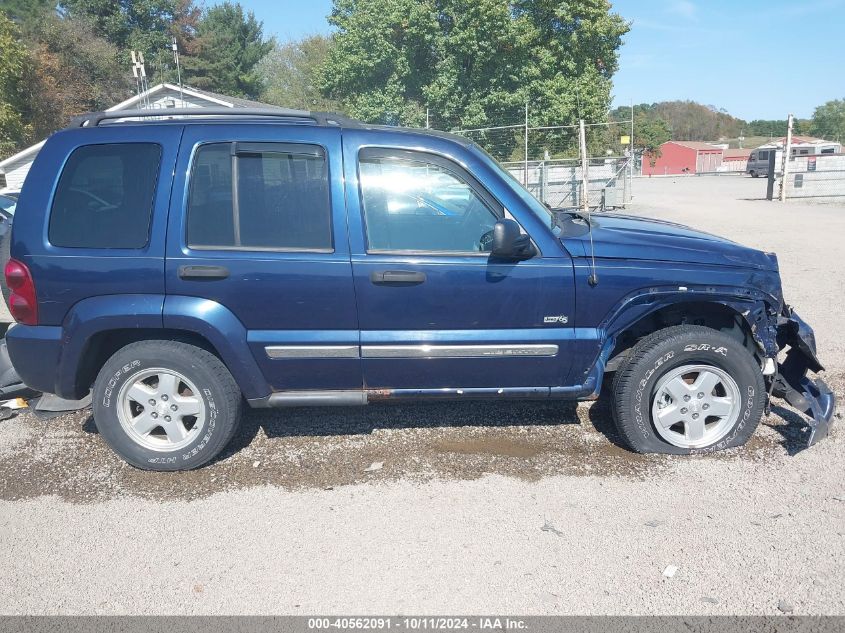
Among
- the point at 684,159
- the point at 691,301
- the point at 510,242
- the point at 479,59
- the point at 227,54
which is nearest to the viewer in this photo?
the point at 510,242

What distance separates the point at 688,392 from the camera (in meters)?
3.94

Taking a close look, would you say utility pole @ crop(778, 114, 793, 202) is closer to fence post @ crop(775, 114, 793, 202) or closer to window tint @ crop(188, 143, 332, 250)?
fence post @ crop(775, 114, 793, 202)

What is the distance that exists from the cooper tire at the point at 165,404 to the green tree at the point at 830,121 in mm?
104653

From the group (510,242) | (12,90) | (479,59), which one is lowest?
(510,242)

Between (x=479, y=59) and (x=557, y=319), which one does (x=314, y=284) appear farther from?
(x=479, y=59)

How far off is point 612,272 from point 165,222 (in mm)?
2568

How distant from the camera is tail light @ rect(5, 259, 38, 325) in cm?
373

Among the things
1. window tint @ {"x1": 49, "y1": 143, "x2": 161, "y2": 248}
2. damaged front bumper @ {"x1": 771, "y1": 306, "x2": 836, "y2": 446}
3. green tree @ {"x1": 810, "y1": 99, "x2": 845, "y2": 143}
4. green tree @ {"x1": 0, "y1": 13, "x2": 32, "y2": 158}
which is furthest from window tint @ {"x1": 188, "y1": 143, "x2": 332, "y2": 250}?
green tree @ {"x1": 810, "y1": 99, "x2": 845, "y2": 143}

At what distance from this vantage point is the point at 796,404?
164 inches

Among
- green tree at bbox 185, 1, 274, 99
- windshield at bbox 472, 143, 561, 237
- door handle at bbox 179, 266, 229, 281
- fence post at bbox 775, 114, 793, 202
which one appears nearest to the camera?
door handle at bbox 179, 266, 229, 281

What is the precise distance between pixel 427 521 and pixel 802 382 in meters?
2.67

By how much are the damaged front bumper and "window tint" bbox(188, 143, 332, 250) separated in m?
3.01

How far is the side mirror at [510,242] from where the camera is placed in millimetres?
3547

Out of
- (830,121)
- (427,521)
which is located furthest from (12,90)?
(830,121)
